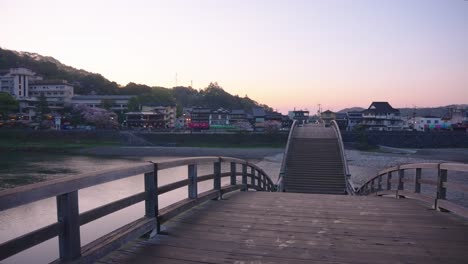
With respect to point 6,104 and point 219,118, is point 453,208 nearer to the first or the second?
point 6,104

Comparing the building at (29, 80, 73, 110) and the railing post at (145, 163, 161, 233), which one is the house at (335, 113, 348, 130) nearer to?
the building at (29, 80, 73, 110)

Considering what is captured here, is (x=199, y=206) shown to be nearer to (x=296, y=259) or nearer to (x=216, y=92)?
(x=296, y=259)

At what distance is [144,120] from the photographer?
77938 mm

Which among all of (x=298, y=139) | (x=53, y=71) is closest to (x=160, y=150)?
(x=298, y=139)

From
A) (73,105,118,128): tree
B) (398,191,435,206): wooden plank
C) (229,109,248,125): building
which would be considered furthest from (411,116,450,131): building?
(398,191,435,206): wooden plank

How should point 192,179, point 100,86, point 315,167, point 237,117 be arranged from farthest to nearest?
1. point 100,86
2. point 237,117
3. point 315,167
4. point 192,179

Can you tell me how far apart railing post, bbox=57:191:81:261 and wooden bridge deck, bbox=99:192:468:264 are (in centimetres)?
46

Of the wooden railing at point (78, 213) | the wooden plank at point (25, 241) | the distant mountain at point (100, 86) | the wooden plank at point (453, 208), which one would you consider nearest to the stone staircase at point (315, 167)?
the wooden plank at point (453, 208)

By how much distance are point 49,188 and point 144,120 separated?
7786 centimetres

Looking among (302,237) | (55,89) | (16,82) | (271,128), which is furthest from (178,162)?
(16,82)

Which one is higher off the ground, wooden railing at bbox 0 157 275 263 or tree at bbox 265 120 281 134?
wooden railing at bbox 0 157 275 263

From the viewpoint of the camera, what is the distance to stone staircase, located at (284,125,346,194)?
51.2 feet

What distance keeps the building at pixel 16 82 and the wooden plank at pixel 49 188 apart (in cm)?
9394

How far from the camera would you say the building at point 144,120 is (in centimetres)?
7720
